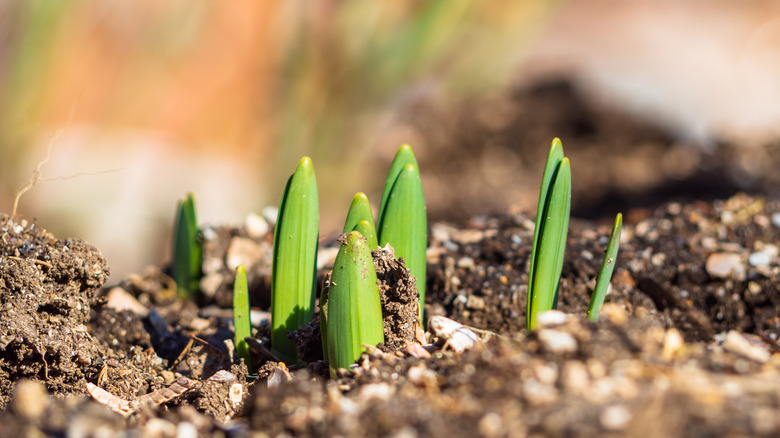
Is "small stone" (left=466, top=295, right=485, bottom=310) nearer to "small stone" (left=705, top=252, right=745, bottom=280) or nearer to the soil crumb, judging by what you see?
"small stone" (left=705, top=252, right=745, bottom=280)

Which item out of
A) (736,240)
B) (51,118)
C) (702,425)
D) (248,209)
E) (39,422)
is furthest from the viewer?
(248,209)

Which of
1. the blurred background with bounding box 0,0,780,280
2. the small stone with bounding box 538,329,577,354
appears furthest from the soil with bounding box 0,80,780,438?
the blurred background with bounding box 0,0,780,280

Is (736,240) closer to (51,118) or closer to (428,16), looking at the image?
(428,16)

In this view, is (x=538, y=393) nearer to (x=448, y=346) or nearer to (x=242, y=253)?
(x=448, y=346)

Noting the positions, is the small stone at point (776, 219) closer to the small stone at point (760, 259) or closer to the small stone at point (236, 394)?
the small stone at point (760, 259)

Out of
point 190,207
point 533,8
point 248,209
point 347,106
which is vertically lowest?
point 190,207

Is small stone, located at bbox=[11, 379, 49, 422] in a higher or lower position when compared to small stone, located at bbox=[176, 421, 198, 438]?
higher

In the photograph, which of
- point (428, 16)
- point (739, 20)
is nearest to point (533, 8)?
point (428, 16)
